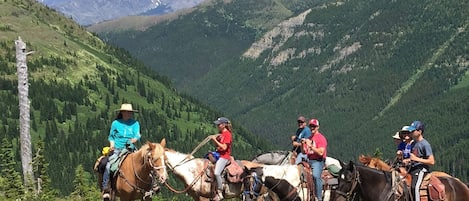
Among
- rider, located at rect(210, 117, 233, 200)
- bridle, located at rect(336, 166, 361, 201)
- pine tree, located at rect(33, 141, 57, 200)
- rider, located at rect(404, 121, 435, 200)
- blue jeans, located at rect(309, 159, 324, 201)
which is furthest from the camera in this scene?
pine tree, located at rect(33, 141, 57, 200)

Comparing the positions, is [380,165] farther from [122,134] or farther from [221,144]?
[122,134]

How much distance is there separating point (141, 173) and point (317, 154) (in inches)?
335

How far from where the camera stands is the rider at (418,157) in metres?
24.3

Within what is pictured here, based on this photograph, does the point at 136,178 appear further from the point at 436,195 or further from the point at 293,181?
the point at 436,195

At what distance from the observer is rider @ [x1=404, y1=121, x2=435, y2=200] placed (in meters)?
24.3

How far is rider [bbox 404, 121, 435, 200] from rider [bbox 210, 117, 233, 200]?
27.4 ft

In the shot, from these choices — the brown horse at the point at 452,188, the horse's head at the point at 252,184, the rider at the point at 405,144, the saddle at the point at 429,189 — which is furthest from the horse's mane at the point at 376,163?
the horse's head at the point at 252,184

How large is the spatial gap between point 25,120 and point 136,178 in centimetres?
1276

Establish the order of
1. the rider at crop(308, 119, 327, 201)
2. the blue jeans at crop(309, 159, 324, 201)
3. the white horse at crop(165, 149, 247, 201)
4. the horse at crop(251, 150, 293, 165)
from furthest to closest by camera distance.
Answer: the horse at crop(251, 150, 293, 165), the white horse at crop(165, 149, 247, 201), the blue jeans at crop(309, 159, 324, 201), the rider at crop(308, 119, 327, 201)

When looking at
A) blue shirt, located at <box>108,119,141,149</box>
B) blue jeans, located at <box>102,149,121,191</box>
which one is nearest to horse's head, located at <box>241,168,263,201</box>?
blue shirt, located at <box>108,119,141,149</box>

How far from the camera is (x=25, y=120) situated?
3503cm

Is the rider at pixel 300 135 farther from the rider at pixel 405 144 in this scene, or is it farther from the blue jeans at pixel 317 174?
the rider at pixel 405 144

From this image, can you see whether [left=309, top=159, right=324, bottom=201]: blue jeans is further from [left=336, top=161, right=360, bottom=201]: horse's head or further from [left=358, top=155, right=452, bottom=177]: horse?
[left=358, top=155, right=452, bottom=177]: horse

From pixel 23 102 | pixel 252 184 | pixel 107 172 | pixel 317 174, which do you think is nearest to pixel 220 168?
pixel 252 184
